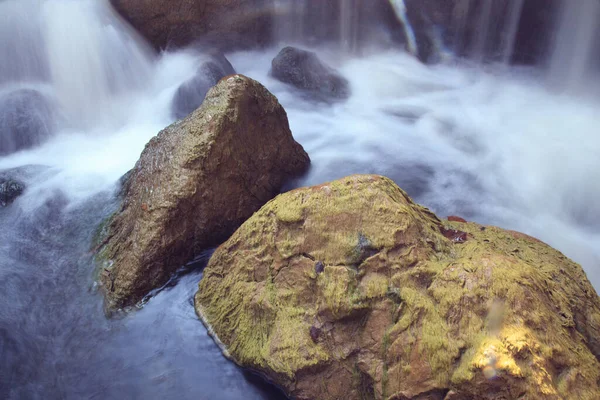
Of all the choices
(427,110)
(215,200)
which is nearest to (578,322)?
(215,200)

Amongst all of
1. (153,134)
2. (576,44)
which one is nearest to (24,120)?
(153,134)

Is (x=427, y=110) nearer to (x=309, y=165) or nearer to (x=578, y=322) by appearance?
(x=309, y=165)

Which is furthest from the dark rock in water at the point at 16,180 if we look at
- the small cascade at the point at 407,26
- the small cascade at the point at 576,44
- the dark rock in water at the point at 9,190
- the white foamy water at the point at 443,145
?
the small cascade at the point at 576,44

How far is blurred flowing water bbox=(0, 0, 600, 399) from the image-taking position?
132 inches

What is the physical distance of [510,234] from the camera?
11.5 ft

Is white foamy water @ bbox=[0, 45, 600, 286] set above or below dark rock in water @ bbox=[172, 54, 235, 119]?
below

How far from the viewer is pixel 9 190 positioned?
515 centimetres

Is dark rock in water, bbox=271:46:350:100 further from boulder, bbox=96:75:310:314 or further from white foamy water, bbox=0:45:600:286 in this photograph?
boulder, bbox=96:75:310:314

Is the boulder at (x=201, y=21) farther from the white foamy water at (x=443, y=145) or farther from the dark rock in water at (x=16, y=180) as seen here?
the dark rock in water at (x=16, y=180)

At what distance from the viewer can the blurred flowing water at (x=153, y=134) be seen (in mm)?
3354

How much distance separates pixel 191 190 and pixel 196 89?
398cm

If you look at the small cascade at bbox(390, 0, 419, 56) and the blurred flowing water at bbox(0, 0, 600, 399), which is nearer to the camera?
the blurred flowing water at bbox(0, 0, 600, 399)

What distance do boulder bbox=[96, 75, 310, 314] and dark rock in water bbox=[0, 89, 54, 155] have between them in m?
2.64

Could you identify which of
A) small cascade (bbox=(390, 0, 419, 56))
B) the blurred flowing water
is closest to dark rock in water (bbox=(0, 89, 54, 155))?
the blurred flowing water
